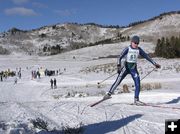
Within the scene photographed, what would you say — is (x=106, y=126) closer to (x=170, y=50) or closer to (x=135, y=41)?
(x=135, y=41)

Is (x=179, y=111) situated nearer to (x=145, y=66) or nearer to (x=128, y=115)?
(x=128, y=115)

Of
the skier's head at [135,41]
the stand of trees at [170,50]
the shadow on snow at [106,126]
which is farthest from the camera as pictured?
the stand of trees at [170,50]

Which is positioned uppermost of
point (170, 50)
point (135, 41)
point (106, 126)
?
point (170, 50)

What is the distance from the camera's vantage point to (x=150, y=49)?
180625 millimetres

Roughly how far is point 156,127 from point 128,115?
1.97 meters

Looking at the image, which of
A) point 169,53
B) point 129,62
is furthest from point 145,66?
point 129,62

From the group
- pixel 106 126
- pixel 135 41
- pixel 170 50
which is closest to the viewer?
pixel 106 126

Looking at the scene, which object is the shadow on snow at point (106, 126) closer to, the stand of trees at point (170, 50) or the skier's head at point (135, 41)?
the skier's head at point (135, 41)

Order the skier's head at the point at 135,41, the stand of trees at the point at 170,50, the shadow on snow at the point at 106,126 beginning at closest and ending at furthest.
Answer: the shadow on snow at the point at 106,126
the skier's head at the point at 135,41
the stand of trees at the point at 170,50

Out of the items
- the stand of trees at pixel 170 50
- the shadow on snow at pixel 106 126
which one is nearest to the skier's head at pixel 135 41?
the shadow on snow at pixel 106 126

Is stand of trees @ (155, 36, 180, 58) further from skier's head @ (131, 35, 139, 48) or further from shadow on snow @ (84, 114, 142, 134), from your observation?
shadow on snow @ (84, 114, 142, 134)

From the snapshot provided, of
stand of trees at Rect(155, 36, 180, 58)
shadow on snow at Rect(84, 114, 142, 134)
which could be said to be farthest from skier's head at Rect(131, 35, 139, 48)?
stand of trees at Rect(155, 36, 180, 58)

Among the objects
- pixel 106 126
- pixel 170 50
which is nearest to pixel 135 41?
pixel 106 126

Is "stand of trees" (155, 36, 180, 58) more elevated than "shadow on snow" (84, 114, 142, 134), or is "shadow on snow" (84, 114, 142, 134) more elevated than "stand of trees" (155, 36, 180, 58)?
"stand of trees" (155, 36, 180, 58)
